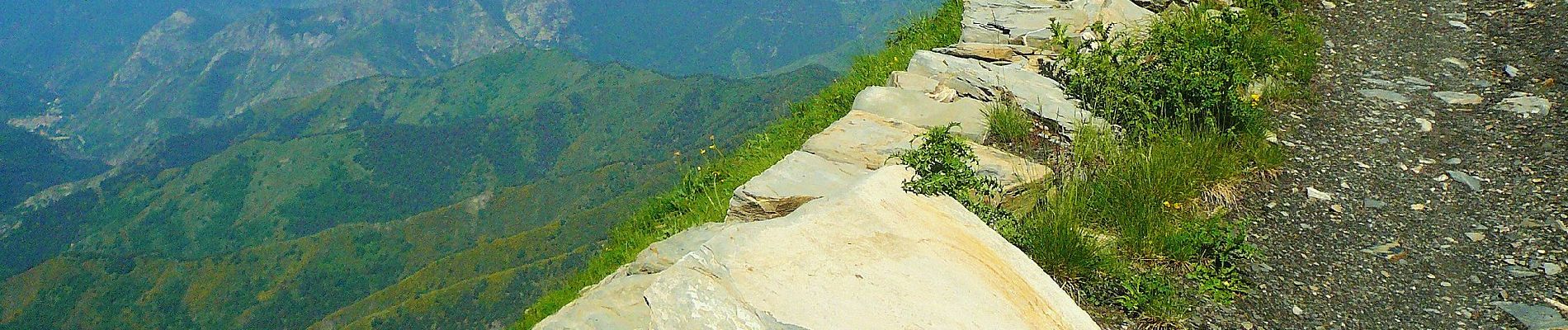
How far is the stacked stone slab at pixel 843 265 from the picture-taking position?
3455mm

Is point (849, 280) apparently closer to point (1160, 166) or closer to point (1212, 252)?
point (1212, 252)

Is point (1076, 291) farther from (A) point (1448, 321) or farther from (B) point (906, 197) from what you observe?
(A) point (1448, 321)

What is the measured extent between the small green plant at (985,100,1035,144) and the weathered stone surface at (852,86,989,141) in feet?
0.26

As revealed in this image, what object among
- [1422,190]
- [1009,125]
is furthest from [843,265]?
[1422,190]

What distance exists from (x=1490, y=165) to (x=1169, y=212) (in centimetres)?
229

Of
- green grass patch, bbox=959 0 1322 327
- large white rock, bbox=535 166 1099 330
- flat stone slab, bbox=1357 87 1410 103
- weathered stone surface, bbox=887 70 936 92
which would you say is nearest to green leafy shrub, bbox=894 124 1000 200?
green grass patch, bbox=959 0 1322 327

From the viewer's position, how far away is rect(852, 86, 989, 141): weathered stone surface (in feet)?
21.9

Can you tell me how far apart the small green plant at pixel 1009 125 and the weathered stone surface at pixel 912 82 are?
103 cm

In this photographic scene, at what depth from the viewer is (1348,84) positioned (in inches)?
293

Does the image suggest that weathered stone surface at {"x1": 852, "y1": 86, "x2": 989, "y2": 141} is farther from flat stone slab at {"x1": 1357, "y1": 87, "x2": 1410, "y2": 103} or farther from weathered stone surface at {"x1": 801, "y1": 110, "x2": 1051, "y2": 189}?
flat stone slab at {"x1": 1357, "y1": 87, "x2": 1410, "y2": 103}

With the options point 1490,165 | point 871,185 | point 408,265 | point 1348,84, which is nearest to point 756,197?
point 871,185

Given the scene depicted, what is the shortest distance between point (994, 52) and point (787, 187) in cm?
339

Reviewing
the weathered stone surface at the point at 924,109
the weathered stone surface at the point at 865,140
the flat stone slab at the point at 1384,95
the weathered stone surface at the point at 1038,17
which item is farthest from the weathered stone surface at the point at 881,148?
the flat stone slab at the point at 1384,95

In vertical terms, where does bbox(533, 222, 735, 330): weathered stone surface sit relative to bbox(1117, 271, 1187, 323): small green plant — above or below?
above
